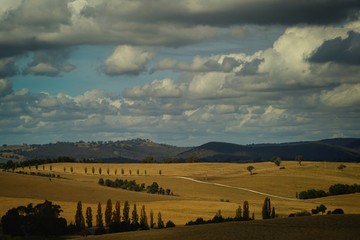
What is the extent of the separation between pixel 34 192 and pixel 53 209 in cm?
4944

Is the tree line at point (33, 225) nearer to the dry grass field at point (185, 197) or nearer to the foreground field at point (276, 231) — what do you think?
the dry grass field at point (185, 197)

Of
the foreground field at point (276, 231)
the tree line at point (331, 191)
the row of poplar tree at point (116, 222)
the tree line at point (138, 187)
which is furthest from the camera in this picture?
the tree line at point (138, 187)

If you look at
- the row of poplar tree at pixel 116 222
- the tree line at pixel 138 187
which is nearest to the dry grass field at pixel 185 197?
the tree line at pixel 138 187

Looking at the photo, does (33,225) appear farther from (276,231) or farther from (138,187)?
(138,187)

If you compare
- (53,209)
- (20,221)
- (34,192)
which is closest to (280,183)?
(34,192)

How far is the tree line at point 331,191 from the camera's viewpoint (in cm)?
17412

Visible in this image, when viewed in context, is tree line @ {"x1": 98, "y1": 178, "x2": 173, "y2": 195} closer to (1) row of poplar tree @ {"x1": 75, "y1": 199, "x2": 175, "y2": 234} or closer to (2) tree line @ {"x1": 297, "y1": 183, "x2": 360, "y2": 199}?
(2) tree line @ {"x1": 297, "y1": 183, "x2": 360, "y2": 199}

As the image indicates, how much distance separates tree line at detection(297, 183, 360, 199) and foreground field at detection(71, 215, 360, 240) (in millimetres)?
101188

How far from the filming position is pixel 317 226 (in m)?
65.9

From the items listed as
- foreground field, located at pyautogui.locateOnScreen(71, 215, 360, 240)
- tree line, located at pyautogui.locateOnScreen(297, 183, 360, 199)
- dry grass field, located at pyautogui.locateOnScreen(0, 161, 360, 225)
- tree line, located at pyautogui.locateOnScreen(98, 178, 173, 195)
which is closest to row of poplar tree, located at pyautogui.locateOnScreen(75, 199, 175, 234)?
dry grass field, located at pyautogui.locateOnScreen(0, 161, 360, 225)

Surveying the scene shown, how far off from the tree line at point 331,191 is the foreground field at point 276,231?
10119 centimetres

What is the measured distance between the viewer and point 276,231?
2470 inches

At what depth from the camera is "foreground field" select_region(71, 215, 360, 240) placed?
58.6 metres

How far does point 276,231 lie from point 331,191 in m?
121
